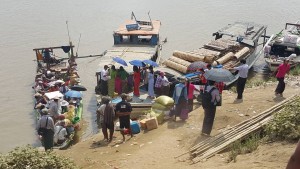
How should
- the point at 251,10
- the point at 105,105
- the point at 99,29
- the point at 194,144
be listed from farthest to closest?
the point at 251,10
the point at 99,29
the point at 105,105
the point at 194,144

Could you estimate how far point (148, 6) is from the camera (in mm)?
35875

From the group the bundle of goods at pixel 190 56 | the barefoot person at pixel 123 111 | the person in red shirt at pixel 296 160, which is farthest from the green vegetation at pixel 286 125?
the bundle of goods at pixel 190 56

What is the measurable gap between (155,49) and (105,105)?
9674mm

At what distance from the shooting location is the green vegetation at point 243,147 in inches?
307

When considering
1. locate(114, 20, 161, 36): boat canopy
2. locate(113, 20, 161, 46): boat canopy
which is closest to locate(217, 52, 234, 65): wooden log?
locate(113, 20, 161, 46): boat canopy

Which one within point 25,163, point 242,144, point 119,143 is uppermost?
point 25,163

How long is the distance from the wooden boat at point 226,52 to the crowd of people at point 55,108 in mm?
4424

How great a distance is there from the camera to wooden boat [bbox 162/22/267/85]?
16250 millimetres

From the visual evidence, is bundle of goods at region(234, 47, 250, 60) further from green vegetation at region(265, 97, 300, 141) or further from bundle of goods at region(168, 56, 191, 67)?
green vegetation at region(265, 97, 300, 141)

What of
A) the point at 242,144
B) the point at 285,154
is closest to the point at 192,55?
the point at 242,144

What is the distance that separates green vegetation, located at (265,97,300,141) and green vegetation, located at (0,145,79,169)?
4.16m

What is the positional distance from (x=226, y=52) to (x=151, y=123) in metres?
8.61

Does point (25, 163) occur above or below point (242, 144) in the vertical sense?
above

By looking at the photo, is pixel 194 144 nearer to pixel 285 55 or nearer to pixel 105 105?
pixel 105 105
